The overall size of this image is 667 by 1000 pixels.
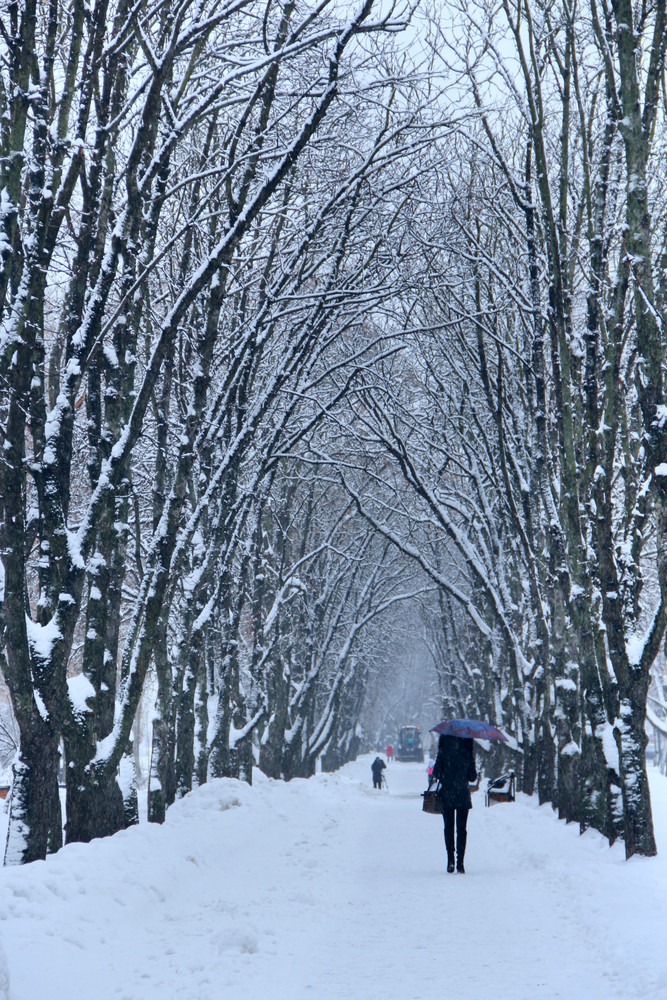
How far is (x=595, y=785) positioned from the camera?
13336 mm

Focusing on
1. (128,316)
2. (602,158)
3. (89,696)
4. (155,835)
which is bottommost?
(155,835)

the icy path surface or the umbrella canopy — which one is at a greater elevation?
the umbrella canopy

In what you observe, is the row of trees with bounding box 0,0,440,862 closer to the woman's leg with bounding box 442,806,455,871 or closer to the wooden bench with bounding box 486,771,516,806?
the woman's leg with bounding box 442,806,455,871

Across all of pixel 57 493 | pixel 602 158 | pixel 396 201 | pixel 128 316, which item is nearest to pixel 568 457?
pixel 602 158

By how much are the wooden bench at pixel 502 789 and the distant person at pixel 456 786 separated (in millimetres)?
10548

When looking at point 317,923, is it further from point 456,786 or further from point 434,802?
point 434,802

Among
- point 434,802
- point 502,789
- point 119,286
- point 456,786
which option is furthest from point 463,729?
point 502,789

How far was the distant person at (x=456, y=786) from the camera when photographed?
35.1ft

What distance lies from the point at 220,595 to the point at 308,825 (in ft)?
12.7

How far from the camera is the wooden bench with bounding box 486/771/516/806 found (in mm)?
21672

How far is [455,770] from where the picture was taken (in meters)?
11.4

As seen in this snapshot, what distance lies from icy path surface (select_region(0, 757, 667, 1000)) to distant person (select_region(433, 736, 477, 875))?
13.0 inches

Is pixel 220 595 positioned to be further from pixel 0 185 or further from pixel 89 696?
pixel 0 185

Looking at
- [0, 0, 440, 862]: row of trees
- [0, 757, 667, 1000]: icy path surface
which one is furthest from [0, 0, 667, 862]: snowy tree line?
[0, 757, 667, 1000]: icy path surface
